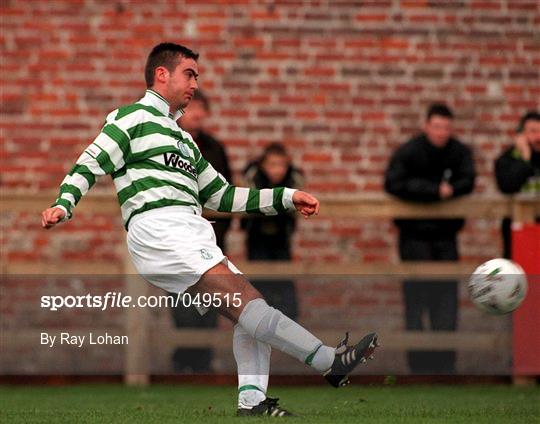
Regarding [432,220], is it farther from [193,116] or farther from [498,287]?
[498,287]

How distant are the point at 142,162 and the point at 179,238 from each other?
14.7 inches

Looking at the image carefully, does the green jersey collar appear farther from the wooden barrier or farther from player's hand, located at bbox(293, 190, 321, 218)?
the wooden barrier

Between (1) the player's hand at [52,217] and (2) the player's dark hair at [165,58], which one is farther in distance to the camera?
(2) the player's dark hair at [165,58]

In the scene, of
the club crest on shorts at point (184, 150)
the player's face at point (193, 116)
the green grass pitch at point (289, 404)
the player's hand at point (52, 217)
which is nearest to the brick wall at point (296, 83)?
the player's face at point (193, 116)

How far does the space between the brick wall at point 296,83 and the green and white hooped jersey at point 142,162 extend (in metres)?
5.06

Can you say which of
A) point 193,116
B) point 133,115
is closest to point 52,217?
point 133,115

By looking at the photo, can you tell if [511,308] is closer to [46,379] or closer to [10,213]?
[46,379]

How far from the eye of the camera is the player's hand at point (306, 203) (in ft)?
22.4

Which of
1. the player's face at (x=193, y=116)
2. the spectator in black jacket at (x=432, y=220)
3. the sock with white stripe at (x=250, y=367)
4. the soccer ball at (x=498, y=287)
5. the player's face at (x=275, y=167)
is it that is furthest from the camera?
the spectator in black jacket at (x=432, y=220)

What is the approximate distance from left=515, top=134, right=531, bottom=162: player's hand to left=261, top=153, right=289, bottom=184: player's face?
1.62 meters

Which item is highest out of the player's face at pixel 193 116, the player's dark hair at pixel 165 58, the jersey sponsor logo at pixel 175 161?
the player's dark hair at pixel 165 58

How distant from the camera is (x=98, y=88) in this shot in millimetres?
11930

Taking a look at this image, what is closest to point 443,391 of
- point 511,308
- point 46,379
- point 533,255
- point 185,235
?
point 533,255

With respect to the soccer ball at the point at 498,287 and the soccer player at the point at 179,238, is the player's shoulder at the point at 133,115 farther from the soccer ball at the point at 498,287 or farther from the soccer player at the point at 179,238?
the soccer ball at the point at 498,287
